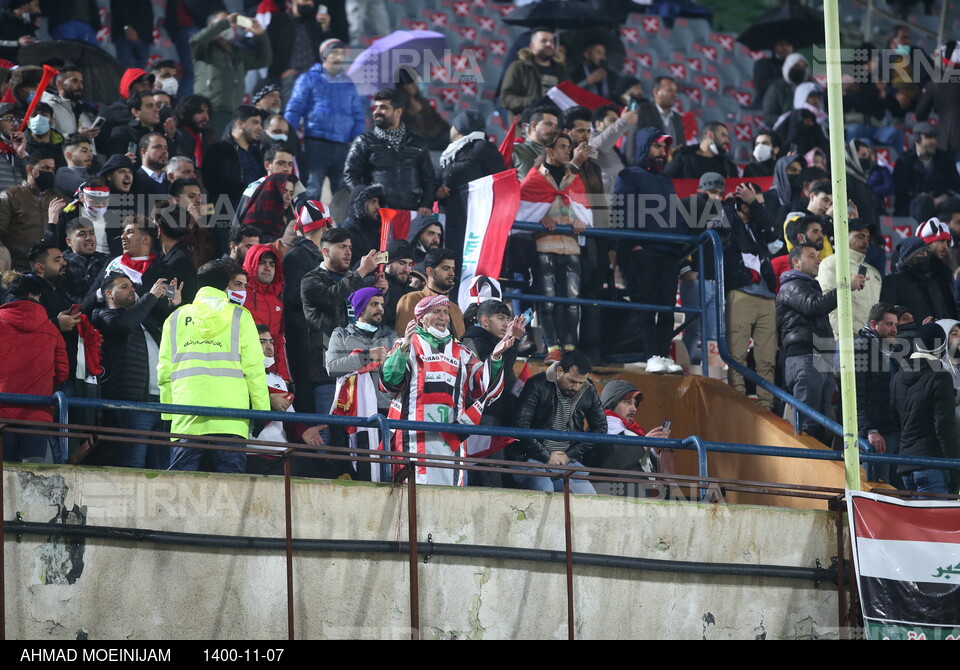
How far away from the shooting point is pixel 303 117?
53.9 feet

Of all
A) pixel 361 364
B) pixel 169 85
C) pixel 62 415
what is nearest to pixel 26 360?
pixel 62 415

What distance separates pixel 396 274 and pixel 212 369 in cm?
257

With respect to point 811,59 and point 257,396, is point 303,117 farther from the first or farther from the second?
point 811,59

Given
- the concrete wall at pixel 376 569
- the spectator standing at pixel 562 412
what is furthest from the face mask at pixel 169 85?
the concrete wall at pixel 376 569

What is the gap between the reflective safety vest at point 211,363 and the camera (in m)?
11.0

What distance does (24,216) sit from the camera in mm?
13180

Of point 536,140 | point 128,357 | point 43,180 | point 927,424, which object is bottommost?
point 927,424

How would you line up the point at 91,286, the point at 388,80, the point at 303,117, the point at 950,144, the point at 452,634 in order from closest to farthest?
the point at 452,634 → the point at 91,286 → the point at 303,117 → the point at 388,80 → the point at 950,144

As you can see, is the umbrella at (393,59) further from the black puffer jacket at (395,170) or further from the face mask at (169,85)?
the black puffer jacket at (395,170)

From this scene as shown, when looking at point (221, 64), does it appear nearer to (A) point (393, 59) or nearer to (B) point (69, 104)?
(A) point (393, 59)

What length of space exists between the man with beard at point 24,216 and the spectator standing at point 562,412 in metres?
Answer: 3.87

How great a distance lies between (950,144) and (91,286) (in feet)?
37.5

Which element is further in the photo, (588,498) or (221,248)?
(221,248)
